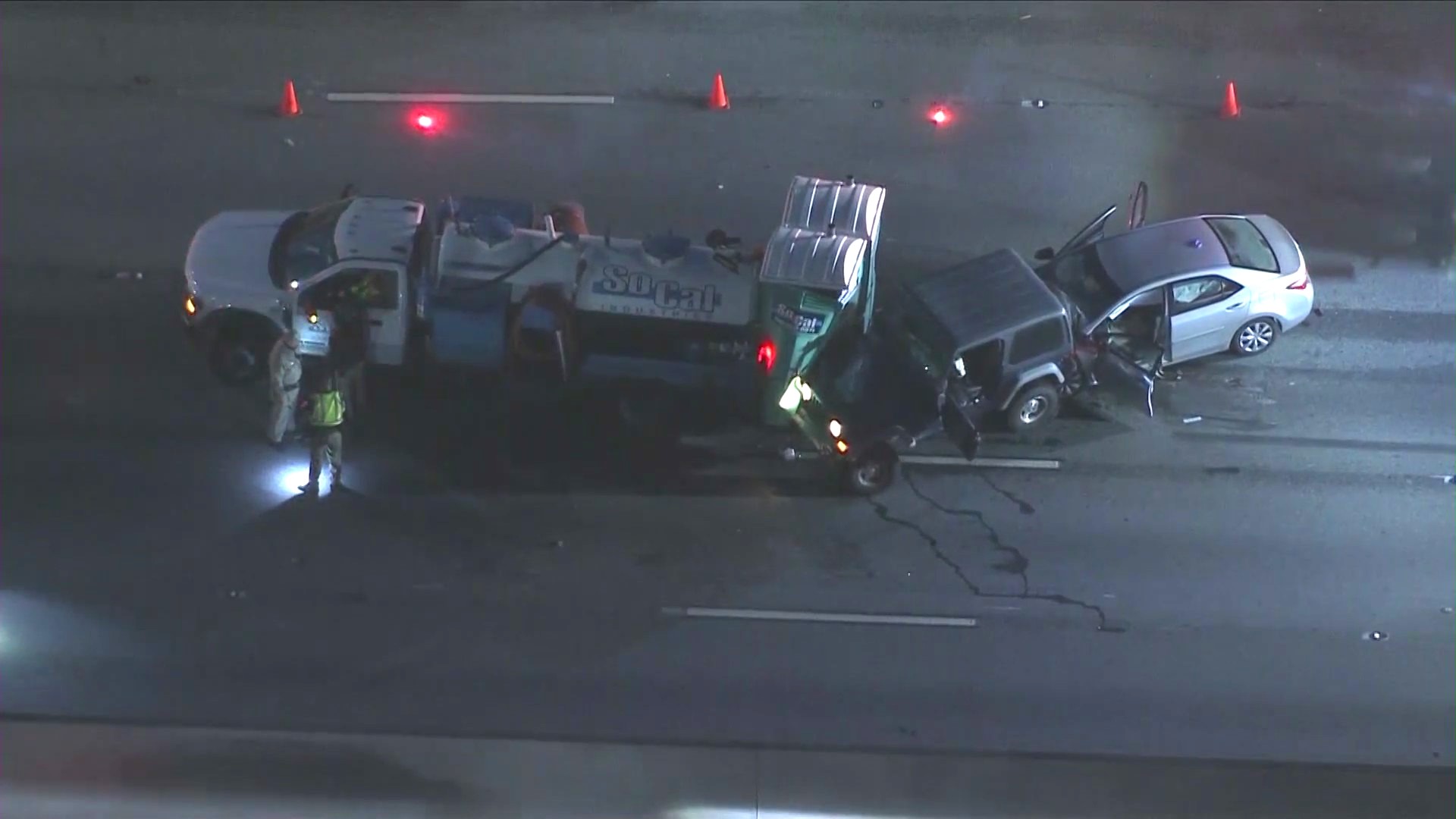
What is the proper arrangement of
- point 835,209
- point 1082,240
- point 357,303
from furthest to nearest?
1. point 1082,240
2. point 357,303
3. point 835,209

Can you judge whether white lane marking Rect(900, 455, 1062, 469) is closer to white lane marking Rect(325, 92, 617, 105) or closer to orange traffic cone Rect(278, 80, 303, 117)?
white lane marking Rect(325, 92, 617, 105)

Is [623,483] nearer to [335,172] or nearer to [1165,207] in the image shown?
[335,172]

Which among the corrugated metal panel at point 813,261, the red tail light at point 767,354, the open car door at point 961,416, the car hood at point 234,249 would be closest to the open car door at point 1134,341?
the open car door at point 961,416

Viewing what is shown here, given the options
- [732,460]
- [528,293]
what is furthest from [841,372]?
[528,293]

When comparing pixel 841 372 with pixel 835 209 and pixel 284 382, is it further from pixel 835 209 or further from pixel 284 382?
pixel 284 382

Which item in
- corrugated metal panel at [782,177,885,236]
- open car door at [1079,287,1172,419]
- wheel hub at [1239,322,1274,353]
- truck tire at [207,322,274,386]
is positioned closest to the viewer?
corrugated metal panel at [782,177,885,236]

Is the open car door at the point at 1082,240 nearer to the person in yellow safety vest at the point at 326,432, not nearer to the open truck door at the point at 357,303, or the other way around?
the open truck door at the point at 357,303

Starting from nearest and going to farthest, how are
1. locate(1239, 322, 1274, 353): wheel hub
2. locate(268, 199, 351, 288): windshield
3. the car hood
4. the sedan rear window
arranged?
locate(268, 199, 351, 288): windshield, the car hood, the sedan rear window, locate(1239, 322, 1274, 353): wheel hub

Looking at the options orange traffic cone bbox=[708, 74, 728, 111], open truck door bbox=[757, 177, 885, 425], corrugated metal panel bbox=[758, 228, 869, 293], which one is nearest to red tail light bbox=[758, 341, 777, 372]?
open truck door bbox=[757, 177, 885, 425]
